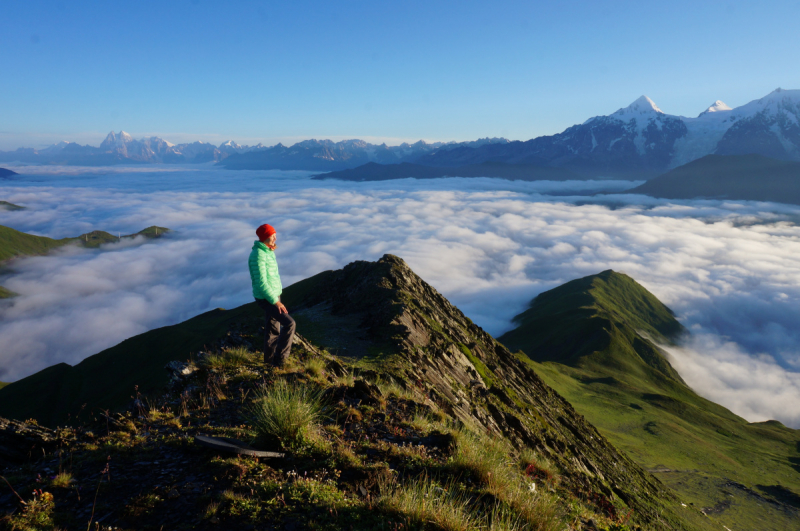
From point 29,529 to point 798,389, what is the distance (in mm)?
282176

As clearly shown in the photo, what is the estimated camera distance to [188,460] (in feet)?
20.4

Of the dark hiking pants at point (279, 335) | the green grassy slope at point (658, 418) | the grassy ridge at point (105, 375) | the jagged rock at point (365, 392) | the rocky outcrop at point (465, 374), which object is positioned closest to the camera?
the jagged rock at point (365, 392)

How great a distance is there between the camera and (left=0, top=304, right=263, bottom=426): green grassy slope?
7694 cm

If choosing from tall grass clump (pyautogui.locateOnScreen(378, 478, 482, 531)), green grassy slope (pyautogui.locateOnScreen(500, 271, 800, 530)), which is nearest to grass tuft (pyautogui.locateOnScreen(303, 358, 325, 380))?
tall grass clump (pyautogui.locateOnScreen(378, 478, 482, 531))

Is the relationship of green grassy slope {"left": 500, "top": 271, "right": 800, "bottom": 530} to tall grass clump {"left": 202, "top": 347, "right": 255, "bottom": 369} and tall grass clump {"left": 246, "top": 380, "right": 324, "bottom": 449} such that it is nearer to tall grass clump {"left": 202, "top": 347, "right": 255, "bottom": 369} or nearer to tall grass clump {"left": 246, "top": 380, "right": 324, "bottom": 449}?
tall grass clump {"left": 202, "top": 347, "right": 255, "bottom": 369}

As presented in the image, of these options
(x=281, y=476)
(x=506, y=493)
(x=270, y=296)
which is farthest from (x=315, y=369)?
(x=506, y=493)

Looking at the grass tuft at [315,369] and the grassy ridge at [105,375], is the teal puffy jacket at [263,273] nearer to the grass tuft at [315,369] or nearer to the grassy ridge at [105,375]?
the grass tuft at [315,369]

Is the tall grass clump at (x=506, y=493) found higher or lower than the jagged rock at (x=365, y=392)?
higher

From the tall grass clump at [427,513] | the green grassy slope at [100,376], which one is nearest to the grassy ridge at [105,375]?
the green grassy slope at [100,376]

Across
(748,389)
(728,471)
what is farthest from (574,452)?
(748,389)

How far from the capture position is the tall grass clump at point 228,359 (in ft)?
36.3

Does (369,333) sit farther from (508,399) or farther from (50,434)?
(50,434)

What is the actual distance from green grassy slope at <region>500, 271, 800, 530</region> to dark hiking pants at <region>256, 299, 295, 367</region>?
5494 cm

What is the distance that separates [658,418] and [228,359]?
322 feet
